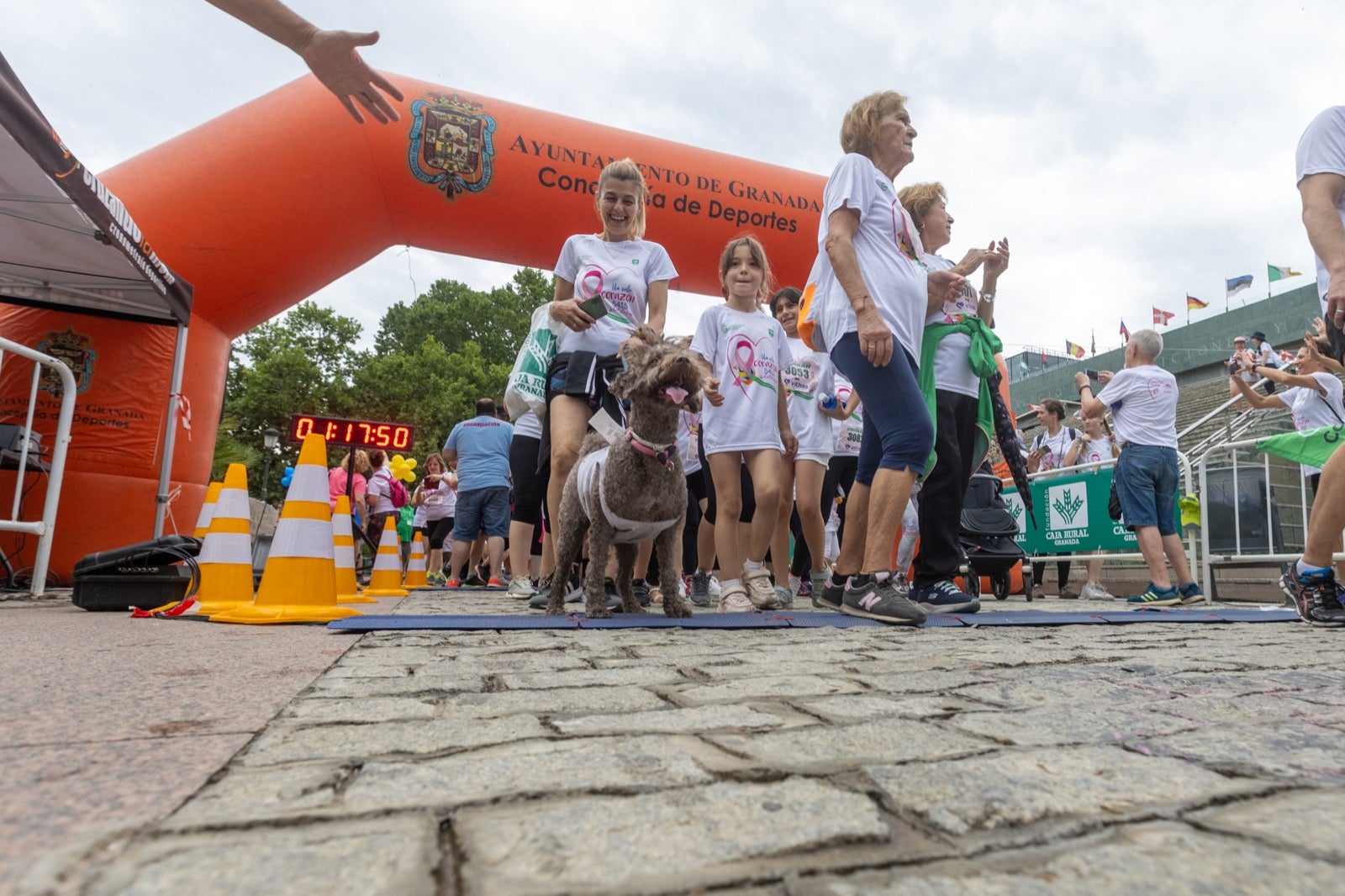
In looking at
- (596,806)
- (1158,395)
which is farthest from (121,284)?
(1158,395)

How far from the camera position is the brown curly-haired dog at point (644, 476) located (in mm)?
3869

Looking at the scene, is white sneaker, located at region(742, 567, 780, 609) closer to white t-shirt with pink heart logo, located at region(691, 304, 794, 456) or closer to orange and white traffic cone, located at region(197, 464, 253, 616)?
white t-shirt with pink heart logo, located at region(691, 304, 794, 456)

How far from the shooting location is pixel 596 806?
97 cm

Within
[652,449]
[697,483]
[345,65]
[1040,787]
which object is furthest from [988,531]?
[1040,787]

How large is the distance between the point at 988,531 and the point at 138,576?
6.28m

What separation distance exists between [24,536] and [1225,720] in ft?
26.4

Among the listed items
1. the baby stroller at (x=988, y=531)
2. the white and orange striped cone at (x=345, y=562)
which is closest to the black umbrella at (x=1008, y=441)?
the baby stroller at (x=988, y=531)

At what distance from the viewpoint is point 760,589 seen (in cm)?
462

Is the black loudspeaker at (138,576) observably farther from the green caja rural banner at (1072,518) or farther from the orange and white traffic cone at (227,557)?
the green caja rural banner at (1072,518)

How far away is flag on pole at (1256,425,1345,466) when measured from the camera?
5156mm

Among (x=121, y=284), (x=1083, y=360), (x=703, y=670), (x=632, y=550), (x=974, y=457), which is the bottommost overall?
(x=703, y=670)

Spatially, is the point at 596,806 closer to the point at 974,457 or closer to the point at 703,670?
the point at 703,670

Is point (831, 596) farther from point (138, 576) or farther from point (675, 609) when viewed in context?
point (138, 576)

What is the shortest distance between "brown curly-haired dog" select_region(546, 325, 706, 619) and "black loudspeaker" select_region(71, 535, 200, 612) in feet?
8.19
